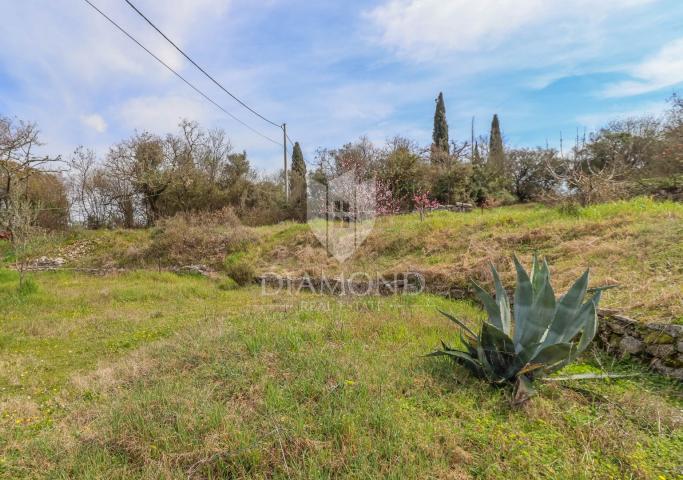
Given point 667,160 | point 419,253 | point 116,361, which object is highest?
point 667,160

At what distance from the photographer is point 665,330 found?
3.41 metres

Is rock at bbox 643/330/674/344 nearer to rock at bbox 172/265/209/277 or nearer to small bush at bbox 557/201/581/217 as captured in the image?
small bush at bbox 557/201/581/217

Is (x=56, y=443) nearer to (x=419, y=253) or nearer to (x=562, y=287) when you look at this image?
(x=562, y=287)

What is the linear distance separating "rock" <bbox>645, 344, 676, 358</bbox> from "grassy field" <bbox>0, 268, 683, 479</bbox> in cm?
24

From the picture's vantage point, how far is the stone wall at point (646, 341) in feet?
10.8

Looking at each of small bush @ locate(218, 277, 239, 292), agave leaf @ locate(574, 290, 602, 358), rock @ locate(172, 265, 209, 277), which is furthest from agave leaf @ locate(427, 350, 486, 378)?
rock @ locate(172, 265, 209, 277)

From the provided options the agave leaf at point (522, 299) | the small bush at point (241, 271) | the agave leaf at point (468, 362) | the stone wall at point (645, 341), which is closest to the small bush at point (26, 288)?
the small bush at point (241, 271)

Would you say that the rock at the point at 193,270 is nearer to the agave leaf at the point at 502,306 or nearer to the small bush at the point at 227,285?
the small bush at the point at 227,285

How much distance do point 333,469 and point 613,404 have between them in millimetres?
2155

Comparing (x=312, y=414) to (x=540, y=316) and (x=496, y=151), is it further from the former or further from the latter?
(x=496, y=151)

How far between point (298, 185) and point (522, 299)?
17017 millimetres

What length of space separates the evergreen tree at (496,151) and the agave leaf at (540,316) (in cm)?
1553

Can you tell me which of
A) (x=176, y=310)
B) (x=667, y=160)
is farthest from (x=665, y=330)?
(x=667, y=160)

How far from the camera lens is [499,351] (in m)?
2.96
